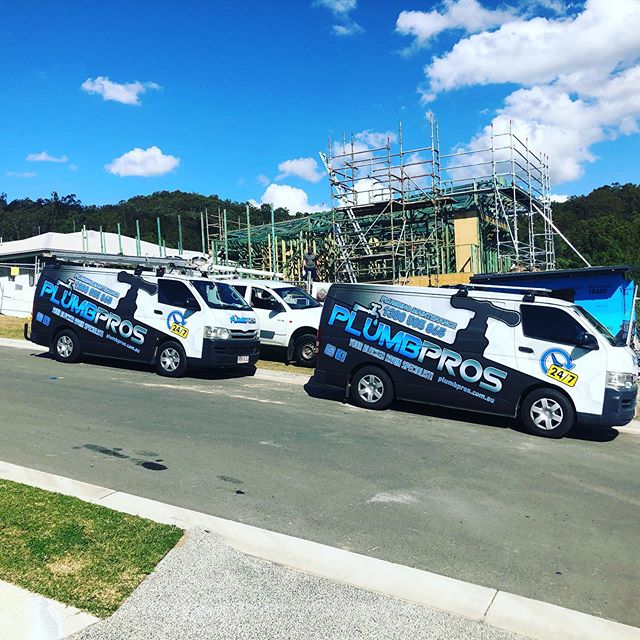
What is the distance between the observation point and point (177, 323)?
1251cm

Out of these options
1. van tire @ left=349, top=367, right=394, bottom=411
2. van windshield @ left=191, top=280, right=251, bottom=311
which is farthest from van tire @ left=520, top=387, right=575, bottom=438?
van windshield @ left=191, top=280, right=251, bottom=311

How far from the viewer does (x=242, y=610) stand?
11.8ft

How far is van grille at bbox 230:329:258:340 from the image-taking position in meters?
12.7

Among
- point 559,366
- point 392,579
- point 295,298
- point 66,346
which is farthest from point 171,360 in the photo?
→ point 392,579

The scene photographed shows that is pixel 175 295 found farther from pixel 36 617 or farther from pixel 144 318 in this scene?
pixel 36 617

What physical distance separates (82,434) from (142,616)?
4759mm

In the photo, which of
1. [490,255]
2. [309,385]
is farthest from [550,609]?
[490,255]

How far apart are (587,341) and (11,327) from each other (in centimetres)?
1789

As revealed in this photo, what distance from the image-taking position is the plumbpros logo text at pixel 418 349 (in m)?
9.25

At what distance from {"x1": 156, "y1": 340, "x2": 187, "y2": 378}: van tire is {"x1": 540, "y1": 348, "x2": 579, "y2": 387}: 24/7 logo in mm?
6926

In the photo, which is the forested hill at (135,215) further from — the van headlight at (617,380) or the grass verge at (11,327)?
the van headlight at (617,380)

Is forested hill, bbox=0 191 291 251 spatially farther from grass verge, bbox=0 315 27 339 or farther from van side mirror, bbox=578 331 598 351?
van side mirror, bbox=578 331 598 351

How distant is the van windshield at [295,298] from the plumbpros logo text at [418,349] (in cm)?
398

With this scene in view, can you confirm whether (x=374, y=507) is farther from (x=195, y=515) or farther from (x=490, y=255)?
(x=490, y=255)
